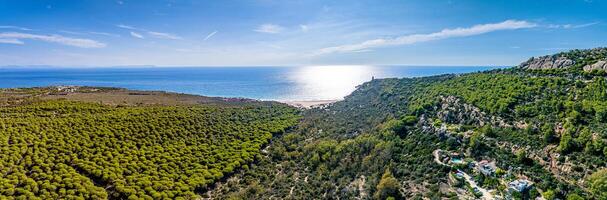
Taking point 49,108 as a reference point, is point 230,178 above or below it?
below

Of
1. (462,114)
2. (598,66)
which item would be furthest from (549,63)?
(462,114)

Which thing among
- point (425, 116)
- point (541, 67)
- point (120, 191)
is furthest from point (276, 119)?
point (541, 67)

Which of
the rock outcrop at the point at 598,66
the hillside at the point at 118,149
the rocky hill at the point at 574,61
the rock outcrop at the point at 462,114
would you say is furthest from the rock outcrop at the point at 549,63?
the hillside at the point at 118,149

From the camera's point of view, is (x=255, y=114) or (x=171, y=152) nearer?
(x=171, y=152)

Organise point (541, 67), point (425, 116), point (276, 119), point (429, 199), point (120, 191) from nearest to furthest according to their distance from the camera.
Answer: point (429, 199) < point (120, 191) < point (425, 116) < point (541, 67) < point (276, 119)

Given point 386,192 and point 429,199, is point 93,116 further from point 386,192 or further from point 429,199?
point 429,199

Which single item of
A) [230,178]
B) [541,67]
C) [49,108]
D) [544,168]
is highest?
[541,67]
